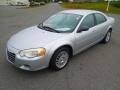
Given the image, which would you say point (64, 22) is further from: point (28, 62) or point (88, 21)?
point (28, 62)

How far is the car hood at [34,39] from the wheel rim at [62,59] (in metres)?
0.48

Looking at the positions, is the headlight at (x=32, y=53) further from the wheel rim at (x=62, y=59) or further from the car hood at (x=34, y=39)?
the wheel rim at (x=62, y=59)

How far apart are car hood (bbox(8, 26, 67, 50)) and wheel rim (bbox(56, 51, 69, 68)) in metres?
0.48

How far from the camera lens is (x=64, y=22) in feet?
14.6

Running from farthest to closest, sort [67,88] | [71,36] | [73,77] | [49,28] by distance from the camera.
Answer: [49,28]
[71,36]
[73,77]
[67,88]

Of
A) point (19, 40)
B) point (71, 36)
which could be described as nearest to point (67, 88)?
point (71, 36)

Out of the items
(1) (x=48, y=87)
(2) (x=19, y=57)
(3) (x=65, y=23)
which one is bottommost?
(1) (x=48, y=87)

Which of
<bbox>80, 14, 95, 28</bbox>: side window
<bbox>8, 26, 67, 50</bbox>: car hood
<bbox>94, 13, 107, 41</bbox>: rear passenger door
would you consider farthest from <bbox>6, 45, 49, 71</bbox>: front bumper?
<bbox>94, 13, 107, 41</bbox>: rear passenger door

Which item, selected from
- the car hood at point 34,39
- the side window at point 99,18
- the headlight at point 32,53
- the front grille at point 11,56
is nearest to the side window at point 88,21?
the side window at point 99,18

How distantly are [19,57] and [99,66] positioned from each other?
2.31m

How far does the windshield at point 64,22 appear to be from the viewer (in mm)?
4147

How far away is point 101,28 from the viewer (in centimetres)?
525

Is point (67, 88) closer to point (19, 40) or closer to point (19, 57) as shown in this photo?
point (19, 57)

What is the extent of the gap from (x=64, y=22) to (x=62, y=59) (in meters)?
1.24
